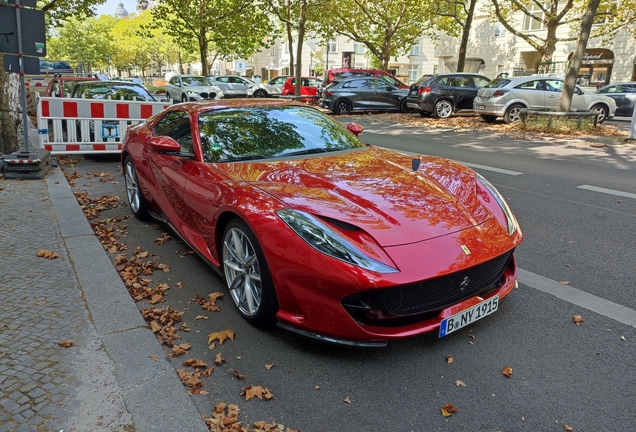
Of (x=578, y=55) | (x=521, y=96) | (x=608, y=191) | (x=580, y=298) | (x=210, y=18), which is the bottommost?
(x=580, y=298)

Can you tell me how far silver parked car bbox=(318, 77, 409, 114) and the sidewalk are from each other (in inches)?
682

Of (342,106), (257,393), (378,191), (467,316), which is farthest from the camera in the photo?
(342,106)

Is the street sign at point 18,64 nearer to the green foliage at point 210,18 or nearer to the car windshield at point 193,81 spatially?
the car windshield at point 193,81

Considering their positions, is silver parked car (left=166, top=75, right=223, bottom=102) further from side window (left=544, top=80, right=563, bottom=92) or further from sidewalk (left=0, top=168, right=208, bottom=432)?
sidewalk (left=0, top=168, right=208, bottom=432)

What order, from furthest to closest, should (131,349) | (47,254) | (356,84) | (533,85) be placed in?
(356,84)
(533,85)
(47,254)
(131,349)

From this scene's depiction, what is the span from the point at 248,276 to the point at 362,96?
1880 centimetres

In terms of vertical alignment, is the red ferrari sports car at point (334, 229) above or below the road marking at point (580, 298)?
above

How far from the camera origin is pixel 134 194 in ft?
18.9

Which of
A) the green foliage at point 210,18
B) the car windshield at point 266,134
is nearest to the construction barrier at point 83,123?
the car windshield at point 266,134

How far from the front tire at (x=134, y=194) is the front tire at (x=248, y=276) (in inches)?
93.5

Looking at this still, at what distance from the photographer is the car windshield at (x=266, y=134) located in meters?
4.05

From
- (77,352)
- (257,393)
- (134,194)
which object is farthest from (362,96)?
(257,393)

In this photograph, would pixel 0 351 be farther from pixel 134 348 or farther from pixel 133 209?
pixel 133 209

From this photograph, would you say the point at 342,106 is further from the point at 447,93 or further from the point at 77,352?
the point at 77,352
